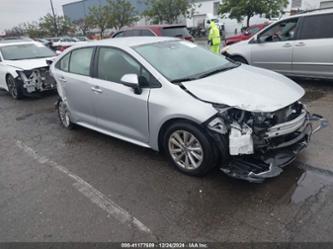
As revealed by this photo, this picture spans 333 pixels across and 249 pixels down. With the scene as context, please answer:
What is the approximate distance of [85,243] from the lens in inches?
99.7

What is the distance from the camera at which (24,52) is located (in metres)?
8.62

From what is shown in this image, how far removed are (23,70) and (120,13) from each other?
1173 inches

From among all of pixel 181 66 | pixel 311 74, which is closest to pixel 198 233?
pixel 181 66

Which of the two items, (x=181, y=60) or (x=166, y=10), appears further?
(x=166, y=10)

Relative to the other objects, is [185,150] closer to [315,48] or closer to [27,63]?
[315,48]

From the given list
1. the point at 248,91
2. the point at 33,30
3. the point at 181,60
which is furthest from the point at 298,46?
the point at 33,30

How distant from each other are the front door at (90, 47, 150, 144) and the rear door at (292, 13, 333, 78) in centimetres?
444

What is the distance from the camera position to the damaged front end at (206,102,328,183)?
2.94 m

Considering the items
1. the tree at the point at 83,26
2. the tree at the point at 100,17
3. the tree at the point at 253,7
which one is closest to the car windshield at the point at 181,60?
the tree at the point at 253,7

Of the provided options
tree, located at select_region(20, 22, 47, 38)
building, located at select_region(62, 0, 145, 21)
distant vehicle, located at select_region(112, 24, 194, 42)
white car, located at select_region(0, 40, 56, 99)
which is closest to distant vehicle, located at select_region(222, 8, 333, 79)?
distant vehicle, located at select_region(112, 24, 194, 42)

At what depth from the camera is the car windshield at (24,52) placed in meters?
8.38

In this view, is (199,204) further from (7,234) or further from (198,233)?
(7,234)

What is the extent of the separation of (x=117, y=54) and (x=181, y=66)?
917 mm

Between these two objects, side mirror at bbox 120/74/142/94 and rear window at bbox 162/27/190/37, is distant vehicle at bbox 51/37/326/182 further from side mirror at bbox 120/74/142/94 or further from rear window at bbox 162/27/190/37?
rear window at bbox 162/27/190/37
